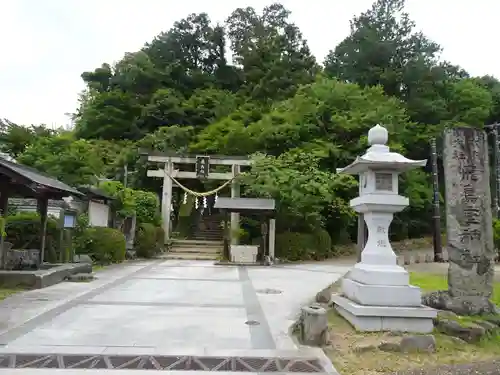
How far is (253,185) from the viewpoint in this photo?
19359mm

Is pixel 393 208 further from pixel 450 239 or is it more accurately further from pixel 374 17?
pixel 374 17

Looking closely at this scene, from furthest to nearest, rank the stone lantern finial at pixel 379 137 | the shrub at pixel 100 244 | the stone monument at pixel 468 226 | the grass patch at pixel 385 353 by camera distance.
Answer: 1. the shrub at pixel 100 244
2. the stone lantern finial at pixel 379 137
3. the stone monument at pixel 468 226
4. the grass patch at pixel 385 353

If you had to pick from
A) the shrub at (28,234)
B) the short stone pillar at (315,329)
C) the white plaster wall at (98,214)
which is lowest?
the short stone pillar at (315,329)

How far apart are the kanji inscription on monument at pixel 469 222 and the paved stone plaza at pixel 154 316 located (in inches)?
106

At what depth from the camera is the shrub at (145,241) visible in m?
19.4

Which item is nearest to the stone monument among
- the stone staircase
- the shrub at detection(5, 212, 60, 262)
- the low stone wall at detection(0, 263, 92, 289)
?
the low stone wall at detection(0, 263, 92, 289)

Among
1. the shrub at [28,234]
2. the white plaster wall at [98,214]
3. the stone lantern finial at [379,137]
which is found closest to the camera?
the stone lantern finial at [379,137]

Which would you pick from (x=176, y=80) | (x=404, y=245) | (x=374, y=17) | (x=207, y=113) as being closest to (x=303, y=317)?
(x=404, y=245)

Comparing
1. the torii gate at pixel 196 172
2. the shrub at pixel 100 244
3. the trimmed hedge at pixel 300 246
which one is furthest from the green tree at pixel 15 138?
the trimmed hedge at pixel 300 246

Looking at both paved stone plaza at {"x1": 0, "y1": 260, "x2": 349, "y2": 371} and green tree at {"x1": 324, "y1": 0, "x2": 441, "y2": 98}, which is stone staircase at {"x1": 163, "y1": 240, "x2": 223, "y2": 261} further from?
green tree at {"x1": 324, "y1": 0, "x2": 441, "y2": 98}

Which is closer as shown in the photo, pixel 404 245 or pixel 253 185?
pixel 253 185

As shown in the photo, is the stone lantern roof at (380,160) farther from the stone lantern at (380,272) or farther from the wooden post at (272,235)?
the wooden post at (272,235)

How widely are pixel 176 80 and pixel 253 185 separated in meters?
16.8

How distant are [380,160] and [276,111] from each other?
61.4 feet
